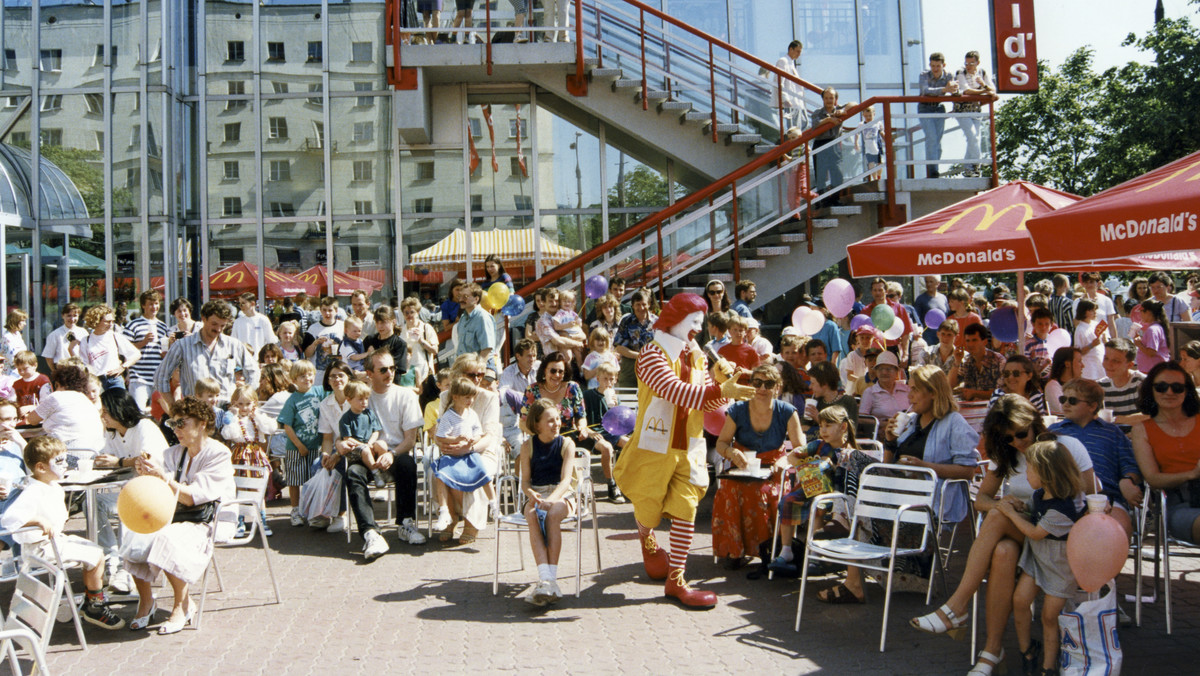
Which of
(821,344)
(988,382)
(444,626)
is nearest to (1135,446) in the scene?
(988,382)

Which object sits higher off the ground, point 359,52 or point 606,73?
point 359,52

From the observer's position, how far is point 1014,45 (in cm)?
1466

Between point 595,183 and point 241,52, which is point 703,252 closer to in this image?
point 595,183

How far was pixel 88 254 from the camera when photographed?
16.2 metres

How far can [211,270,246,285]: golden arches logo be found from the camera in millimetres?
16141

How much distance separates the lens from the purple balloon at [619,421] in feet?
27.7

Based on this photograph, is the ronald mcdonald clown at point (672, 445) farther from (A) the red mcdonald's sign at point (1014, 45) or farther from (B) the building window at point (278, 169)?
(B) the building window at point (278, 169)

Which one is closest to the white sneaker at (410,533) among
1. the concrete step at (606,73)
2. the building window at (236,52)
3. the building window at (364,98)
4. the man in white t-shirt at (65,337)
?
the man in white t-shirt at (65,337)

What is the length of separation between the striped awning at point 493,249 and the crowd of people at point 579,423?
13.3ft

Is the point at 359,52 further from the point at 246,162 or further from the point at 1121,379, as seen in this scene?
the point at 1121,379

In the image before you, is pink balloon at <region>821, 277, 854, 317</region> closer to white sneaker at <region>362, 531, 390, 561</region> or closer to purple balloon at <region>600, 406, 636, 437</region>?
purple balloon at <region>600, 406, 636, 437</region>

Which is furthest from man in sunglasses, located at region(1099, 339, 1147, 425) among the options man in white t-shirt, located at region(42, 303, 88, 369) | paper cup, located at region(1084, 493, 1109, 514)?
man in white t-shirt, located at region(42, 303, 88, 369)

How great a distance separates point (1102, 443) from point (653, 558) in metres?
2.76

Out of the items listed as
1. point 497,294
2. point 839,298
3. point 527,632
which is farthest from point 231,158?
point 527,632
